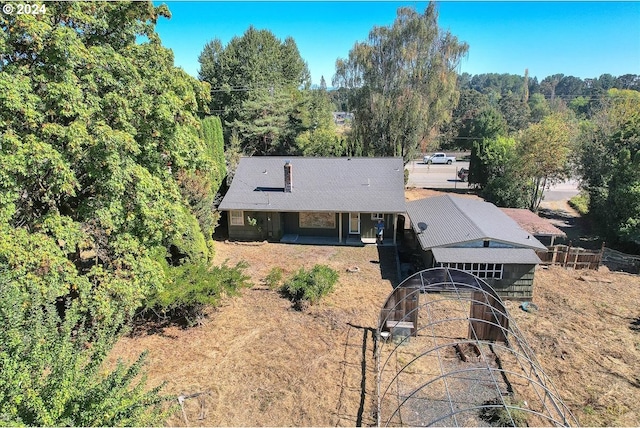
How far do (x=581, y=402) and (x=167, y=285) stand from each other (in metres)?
11.2

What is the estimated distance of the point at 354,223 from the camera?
66.2 ft

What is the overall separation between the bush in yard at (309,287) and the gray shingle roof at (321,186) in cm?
552

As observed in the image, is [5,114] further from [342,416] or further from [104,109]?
[342,416]

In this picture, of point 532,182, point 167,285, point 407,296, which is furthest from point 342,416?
point 532,182

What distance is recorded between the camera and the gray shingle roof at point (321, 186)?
19766 millimetres

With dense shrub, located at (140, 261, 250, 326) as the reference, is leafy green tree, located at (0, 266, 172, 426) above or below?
above

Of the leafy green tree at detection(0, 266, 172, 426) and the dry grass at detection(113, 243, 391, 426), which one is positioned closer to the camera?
the leafy green tree at detection(0, 266, 172, 426)

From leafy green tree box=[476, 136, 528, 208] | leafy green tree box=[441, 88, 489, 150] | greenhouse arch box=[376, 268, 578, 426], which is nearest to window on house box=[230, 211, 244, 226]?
greenhouse arch box=[376, 268, 578, 426]

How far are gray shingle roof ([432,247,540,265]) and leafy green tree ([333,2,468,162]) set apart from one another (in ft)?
51.8

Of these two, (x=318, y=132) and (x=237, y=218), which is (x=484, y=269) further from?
(x=318, y=132)

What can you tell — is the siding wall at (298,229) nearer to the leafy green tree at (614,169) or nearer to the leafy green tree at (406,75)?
the leafy green tree at (406,75)

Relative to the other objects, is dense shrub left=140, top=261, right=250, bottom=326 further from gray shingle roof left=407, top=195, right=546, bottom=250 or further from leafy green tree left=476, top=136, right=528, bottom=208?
leafy green tree left=476, top=136, right=528, bottom=208

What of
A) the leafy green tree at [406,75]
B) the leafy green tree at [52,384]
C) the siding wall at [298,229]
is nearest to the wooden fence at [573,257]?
the siding wall at [298,229]

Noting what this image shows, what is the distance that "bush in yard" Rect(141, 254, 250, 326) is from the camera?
446 inches
